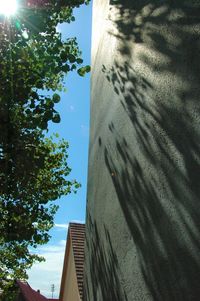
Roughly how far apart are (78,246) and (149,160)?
16.4 metres

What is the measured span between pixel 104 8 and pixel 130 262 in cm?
582

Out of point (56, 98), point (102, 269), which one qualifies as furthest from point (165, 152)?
point (56, 98)

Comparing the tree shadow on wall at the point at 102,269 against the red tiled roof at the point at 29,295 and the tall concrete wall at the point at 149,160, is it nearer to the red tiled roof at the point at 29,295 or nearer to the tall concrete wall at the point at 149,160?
the tall concrete wall at the point at 149,160

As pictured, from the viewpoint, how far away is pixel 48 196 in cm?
1596

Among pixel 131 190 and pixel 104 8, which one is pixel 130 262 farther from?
pixel 104 8

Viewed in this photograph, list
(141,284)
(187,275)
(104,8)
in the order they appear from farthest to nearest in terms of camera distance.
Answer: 1. (104,8)
2. (141,284)
3. (187,275)

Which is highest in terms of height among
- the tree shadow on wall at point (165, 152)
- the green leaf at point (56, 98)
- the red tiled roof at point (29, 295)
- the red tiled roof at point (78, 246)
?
the red tiled roof at point (29, 295)

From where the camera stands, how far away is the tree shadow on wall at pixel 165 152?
2871mm

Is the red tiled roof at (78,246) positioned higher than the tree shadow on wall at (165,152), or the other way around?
the red tiled roof at (78,246)

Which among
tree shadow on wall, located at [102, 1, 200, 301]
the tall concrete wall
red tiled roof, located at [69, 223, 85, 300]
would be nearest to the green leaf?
the tall concrete wall

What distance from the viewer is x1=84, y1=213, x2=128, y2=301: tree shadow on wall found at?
4.92 m

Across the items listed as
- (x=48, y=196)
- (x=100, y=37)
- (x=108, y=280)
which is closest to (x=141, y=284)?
(x=108, y=280)

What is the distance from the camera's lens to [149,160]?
391cm

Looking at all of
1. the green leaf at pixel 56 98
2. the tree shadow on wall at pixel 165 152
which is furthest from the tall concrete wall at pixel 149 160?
the green leaf at pixel 56 98
